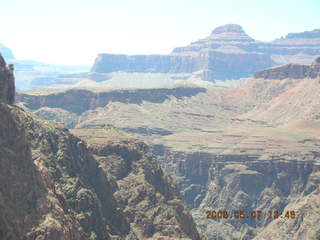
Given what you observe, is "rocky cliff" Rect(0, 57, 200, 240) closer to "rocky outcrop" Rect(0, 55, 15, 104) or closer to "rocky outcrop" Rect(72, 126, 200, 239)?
"rocky outcrop" Rect(72, 126, 200, 239)

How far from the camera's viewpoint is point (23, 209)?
103562 mm

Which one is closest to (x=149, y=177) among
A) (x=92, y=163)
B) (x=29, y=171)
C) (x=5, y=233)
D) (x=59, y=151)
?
(x=92, y=163)

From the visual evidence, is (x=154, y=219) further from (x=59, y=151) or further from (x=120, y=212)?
(x=59, y=151)

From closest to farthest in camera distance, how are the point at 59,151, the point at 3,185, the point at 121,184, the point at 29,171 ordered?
the point at 3,185
the point at 29,171
the point at 59,151
the point at 121,184

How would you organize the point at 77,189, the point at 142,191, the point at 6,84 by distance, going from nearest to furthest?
the point at 6,84 → the point at 77,189 → the point at 142,191

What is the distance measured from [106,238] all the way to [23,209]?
111 feet

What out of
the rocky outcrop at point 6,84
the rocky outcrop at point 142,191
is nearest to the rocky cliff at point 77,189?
the rocky outcrop at point 142,191

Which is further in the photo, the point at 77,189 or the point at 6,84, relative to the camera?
the point at 77,189

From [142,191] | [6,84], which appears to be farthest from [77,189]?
[142,191]

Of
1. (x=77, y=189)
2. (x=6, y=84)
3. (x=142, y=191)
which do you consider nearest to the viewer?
(x=6, y=84)

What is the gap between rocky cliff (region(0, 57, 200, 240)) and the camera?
104m

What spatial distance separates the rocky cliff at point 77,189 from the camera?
342 ft

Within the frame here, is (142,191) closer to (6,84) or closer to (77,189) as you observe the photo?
(77,189)

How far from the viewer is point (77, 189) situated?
137125 mm
